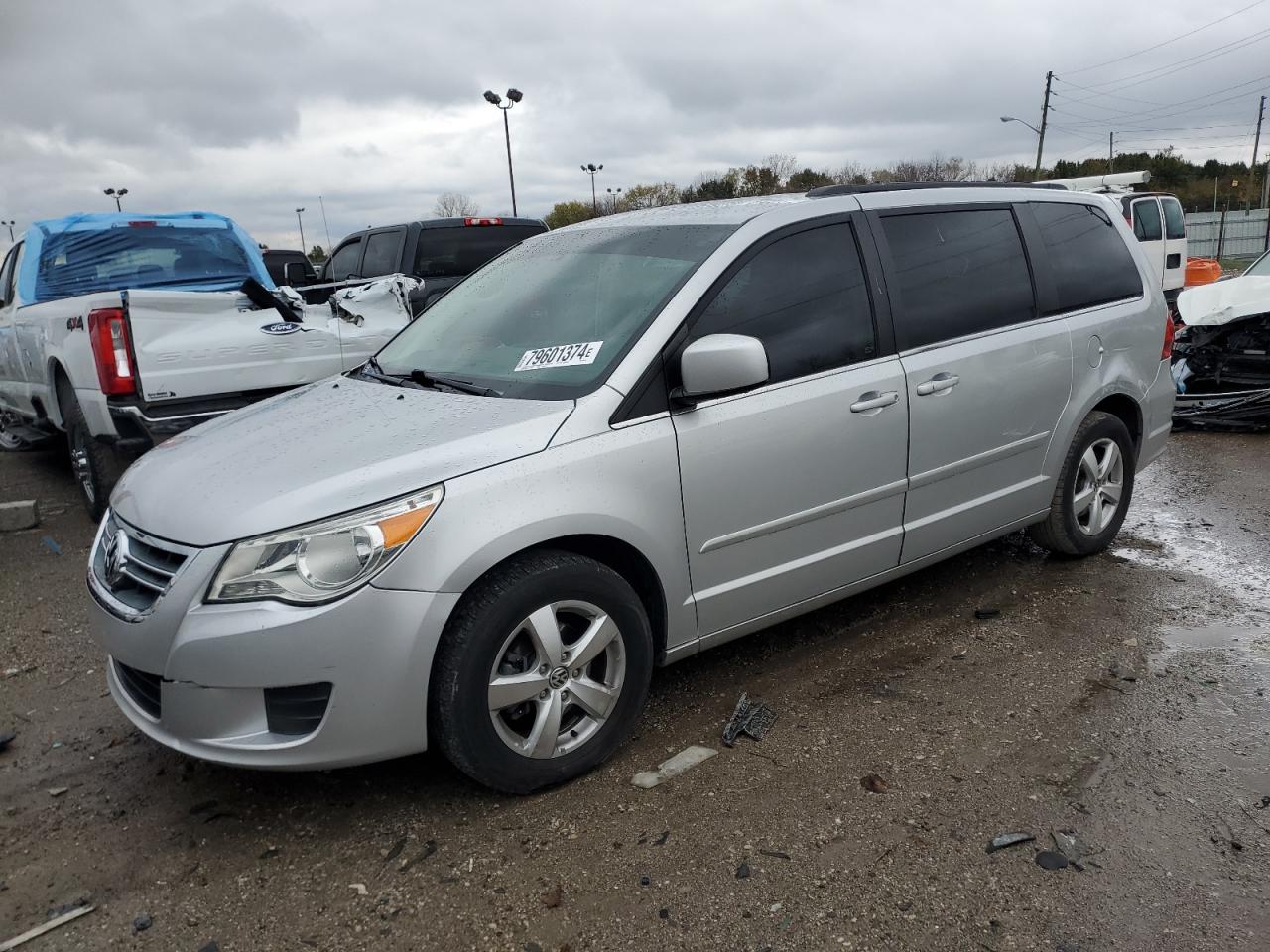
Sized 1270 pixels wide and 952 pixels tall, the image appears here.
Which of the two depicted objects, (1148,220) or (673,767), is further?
(1148,220)

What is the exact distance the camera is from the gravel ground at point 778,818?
245cm

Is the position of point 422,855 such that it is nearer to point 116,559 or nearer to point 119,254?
point 116,559

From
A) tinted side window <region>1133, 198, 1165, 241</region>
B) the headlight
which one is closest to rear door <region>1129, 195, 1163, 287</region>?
tinted side window <region>1133, 198, 1165, 241</region>

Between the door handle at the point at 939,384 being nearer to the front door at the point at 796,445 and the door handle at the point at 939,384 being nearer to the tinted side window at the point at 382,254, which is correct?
the front door at the point at 796,445

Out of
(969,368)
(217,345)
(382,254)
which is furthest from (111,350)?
(382,254)

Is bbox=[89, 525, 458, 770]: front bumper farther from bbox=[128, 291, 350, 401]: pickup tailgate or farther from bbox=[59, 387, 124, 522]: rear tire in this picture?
bbox=[59, 387, 124, 522]: rear tire

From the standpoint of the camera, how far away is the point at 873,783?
3014 millimetres

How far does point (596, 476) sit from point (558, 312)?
87 centimetres

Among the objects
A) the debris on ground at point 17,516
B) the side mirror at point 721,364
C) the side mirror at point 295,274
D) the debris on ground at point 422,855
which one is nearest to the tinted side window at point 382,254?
the side mirror at point 295,274

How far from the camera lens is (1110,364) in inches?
183

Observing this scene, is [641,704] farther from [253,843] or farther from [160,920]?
[160,920]

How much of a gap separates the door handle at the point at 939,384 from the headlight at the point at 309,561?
217 centimetres

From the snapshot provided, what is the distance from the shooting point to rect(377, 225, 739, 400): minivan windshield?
3.26 meters

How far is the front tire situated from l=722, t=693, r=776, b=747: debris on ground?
14.6 inches
